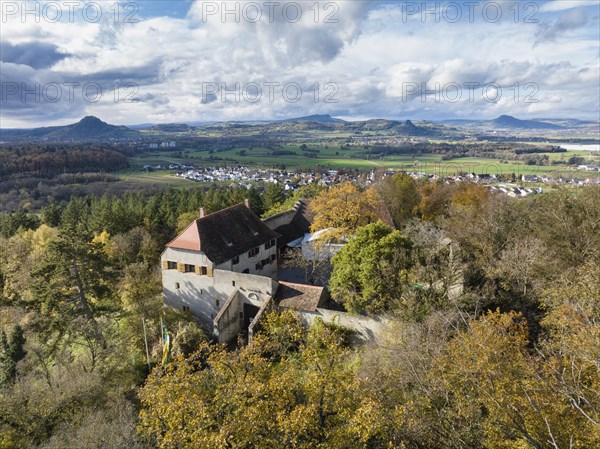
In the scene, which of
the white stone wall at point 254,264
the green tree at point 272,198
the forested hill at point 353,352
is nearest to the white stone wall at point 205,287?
the white stone wall at point 254,264

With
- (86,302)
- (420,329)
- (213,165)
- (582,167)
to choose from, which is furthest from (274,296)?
(213,165)

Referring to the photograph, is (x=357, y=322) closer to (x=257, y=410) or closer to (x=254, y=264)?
(x=254, y=264)

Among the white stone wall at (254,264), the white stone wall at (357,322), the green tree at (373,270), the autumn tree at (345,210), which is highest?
the autumn tree at (345,210)

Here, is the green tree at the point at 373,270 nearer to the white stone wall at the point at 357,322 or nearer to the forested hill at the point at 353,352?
the forested hill at the point at 353,352

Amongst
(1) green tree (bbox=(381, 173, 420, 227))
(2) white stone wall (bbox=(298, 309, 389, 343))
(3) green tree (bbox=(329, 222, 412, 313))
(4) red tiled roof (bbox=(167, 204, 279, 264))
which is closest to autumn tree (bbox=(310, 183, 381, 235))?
(4) red tiled roof (bbox=(167, 204, 279, 264))

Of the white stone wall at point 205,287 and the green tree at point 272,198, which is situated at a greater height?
the green tree at point 272,198

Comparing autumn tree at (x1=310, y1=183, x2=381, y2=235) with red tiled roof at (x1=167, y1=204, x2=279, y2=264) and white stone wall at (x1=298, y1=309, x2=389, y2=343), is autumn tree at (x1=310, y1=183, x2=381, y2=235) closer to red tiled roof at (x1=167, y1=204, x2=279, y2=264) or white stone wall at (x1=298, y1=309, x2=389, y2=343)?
red tiled roof at (x1=167, y1=204, x2=279, y2=264)

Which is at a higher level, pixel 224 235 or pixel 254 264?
pixel 224 235

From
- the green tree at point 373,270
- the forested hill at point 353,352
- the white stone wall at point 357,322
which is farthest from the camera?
the white stone wall at point 357,322

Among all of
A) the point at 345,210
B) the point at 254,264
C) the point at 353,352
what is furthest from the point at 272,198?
the point at 353,352
